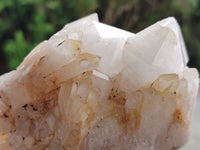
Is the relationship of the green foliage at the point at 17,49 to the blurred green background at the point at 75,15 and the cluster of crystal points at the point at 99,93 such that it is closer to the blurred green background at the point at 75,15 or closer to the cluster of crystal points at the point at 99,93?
the blurred green background at the point at 75,15

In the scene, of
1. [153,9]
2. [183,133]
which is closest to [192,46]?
[153,9]

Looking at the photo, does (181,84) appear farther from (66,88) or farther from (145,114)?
(66,88)

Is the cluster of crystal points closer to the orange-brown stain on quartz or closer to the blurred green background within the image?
the orange-brown stain on quartz

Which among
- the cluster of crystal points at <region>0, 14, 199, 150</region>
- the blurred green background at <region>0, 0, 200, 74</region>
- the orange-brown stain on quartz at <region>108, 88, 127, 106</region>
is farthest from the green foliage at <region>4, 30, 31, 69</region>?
the orange-brown stain on quartz at <region>108, 88, 127, 106</region>

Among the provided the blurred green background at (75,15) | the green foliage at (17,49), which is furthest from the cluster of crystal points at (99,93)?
the blurred green background at (75,15)

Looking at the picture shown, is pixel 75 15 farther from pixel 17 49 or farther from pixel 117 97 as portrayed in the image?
pixel 117 97
